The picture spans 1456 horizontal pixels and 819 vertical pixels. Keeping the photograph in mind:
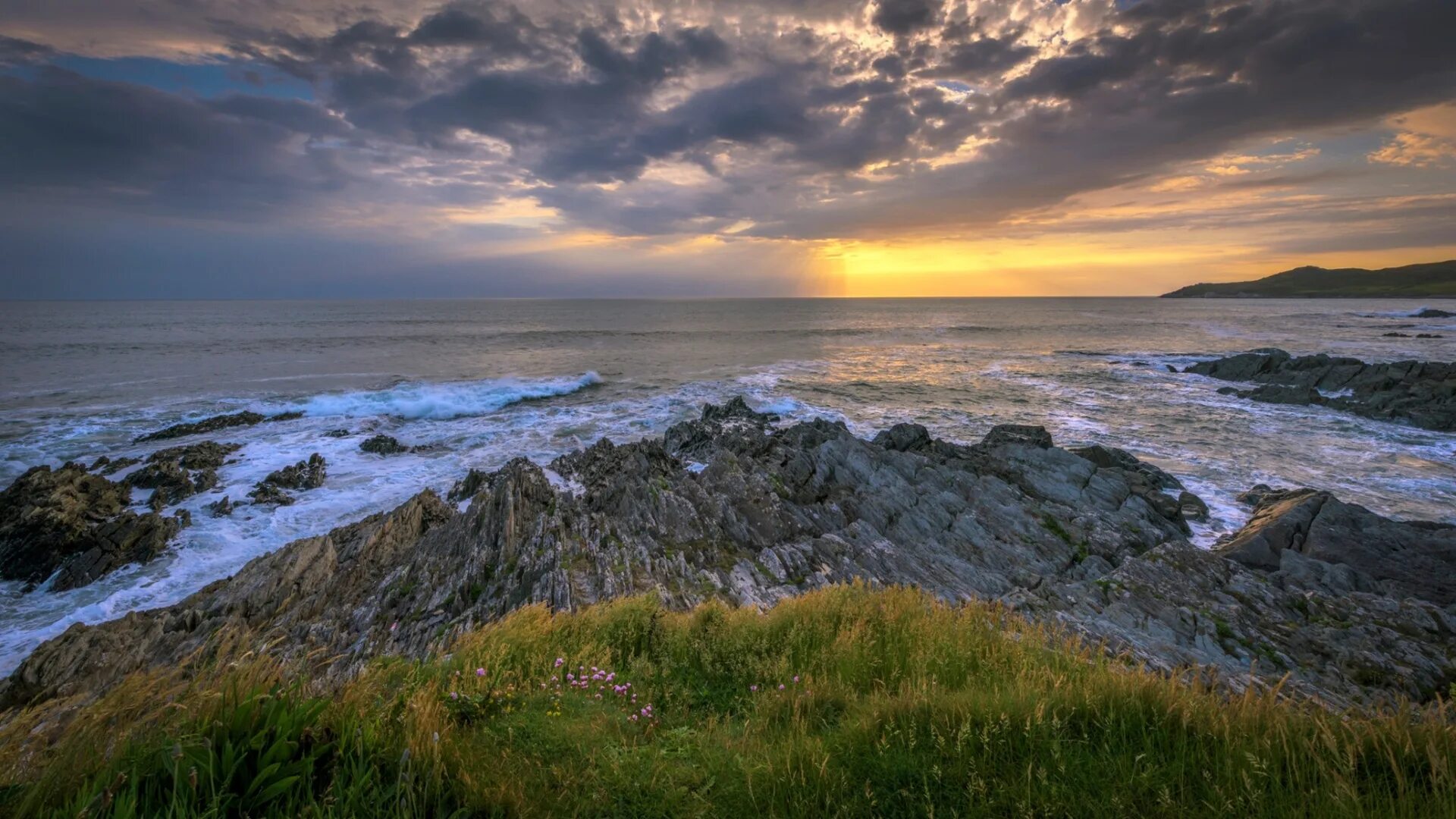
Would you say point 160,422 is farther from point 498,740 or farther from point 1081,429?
point 1081,429

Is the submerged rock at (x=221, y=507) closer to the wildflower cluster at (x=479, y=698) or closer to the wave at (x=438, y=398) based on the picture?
the wave at (x=438, y=398)

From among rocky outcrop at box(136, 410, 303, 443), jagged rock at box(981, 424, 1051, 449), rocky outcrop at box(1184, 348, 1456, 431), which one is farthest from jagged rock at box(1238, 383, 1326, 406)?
rocky outcrop at box(136, 410, 303, 443)

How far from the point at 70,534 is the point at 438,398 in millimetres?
23680

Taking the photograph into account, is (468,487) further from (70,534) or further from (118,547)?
(70,534)

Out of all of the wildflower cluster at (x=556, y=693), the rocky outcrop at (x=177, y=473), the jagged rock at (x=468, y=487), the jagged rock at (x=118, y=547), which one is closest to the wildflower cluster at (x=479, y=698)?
the wildflower cluster at (x=556, y=693)

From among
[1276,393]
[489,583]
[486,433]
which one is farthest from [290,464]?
[1276,393]

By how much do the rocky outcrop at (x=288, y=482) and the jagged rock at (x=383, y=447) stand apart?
2605 mm

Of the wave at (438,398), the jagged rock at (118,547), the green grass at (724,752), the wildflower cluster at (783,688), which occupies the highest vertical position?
the green grass at (724,752)

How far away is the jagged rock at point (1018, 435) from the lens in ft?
83.3

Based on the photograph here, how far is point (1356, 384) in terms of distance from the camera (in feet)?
128

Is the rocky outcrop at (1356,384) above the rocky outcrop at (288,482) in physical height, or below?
above

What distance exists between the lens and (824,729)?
5000 millimetres

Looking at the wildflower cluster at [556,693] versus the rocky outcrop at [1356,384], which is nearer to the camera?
the wildflower cluster at [556,693]

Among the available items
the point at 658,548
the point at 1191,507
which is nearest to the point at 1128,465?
the point at 1191,507
